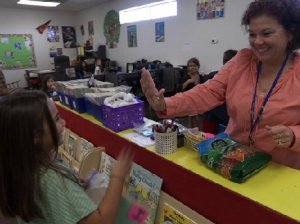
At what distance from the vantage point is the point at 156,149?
4.19 ft

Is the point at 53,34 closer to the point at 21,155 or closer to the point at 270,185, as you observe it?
the point at 21,155

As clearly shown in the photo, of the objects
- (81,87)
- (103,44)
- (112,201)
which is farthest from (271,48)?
(103,44)

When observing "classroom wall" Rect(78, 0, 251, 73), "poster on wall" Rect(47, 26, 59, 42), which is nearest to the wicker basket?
"classroom wall" Rect(78, 0, 251, 73)

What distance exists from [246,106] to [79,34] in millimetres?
8743

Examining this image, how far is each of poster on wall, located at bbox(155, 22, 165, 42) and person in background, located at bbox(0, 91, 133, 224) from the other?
5176 millimetres

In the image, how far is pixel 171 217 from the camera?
4.06 feet

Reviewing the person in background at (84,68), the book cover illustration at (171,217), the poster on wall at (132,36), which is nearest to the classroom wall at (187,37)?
the poster on wall at (132,36)

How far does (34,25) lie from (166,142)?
837 cm

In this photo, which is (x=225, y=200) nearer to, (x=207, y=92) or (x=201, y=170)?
(x=201, y=170)

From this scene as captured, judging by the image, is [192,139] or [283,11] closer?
[283,11]

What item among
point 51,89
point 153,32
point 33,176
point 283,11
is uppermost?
point 153,32

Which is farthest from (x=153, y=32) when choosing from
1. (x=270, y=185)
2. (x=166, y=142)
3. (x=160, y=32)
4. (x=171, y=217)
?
(x=270, y=185)

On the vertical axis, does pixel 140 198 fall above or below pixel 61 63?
below

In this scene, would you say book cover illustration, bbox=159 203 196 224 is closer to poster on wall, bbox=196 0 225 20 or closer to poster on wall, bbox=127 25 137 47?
poster on wall, bbox=196 0 225 20
